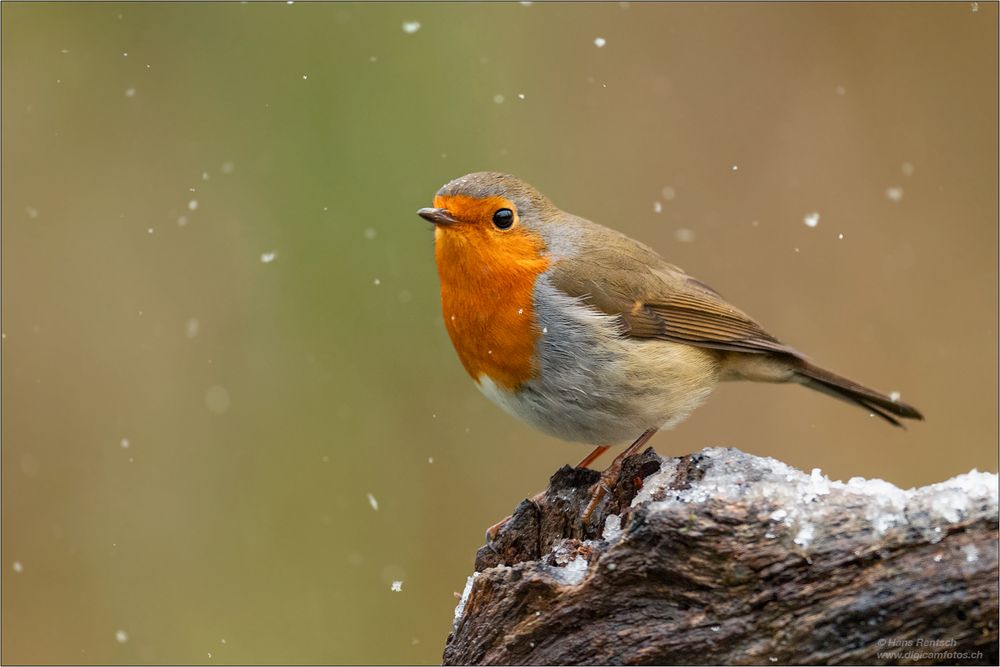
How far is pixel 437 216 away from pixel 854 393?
1892 mm

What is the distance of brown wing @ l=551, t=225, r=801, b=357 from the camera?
421cm

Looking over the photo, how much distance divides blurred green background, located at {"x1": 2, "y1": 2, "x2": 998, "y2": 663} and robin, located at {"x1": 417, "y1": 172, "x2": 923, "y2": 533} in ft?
4.33

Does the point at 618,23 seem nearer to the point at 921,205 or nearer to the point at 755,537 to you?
the point at 921,205

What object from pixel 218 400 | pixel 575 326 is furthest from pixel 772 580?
pixel 218 400

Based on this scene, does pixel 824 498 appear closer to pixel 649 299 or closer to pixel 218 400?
pixel 649 299

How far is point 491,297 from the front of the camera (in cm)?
410

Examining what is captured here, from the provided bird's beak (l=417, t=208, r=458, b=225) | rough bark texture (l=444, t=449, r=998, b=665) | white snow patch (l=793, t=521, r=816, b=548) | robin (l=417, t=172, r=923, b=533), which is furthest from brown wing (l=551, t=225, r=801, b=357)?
white snow patch (l=793, t=521, r=816, b=548)

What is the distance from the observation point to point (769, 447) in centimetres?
564

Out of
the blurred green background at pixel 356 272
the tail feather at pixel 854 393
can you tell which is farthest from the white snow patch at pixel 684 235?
the tail feather at pixel 854 393

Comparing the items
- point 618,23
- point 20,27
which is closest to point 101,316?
point 20,27

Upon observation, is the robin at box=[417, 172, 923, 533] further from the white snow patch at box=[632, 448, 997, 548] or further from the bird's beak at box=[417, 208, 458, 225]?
the white snow patch at box=[632, 448, 997, 548]

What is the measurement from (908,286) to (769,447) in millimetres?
1146

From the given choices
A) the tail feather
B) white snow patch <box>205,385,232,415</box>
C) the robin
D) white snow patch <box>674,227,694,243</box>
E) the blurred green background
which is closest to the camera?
the robin

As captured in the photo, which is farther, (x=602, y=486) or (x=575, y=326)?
(x=575, y=326)
